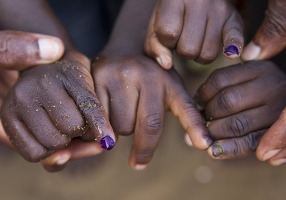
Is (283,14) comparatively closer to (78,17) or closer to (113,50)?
(113,50)

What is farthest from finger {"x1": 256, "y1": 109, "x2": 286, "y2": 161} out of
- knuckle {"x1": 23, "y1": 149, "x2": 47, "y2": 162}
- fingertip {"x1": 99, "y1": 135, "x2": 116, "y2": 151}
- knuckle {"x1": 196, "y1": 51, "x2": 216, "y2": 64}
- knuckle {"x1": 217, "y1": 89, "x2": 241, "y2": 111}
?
knuckle {"x1": 23, "y1": 149, "x2": 47, "y2": 162}

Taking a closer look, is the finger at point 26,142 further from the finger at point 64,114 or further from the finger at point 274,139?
the finger at point 274,139

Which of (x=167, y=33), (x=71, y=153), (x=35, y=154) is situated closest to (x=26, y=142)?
(x=35, y=154)

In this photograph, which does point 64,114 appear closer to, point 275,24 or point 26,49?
point 26,49

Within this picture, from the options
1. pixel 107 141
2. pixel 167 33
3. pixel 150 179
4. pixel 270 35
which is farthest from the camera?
pixel 150 179

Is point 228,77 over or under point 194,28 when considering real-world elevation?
under

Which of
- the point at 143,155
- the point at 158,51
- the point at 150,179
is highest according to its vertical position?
the point at 158,51

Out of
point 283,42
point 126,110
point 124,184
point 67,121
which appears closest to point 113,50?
point 126,110

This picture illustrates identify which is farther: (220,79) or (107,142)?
(220,79)
